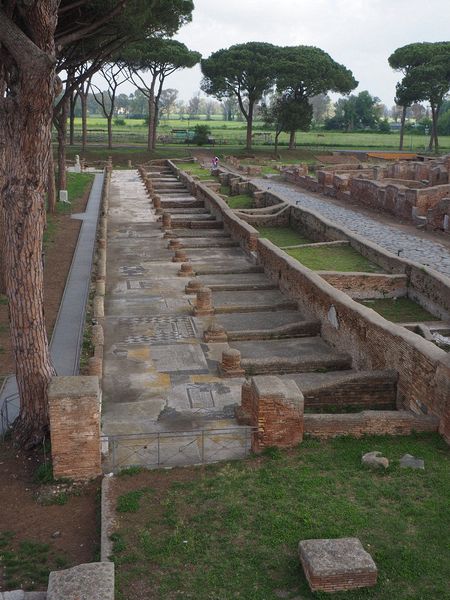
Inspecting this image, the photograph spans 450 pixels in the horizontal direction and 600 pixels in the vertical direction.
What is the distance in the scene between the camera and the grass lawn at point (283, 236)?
22.1 meters

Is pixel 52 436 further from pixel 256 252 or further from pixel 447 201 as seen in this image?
pixel 447 201

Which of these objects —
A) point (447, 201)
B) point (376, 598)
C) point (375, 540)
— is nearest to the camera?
point (376, 598)

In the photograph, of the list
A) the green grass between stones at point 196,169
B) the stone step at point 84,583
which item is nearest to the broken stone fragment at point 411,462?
the stone step at point 84,583

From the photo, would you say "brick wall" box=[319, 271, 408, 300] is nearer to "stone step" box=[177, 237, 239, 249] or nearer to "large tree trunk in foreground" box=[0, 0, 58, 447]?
"stone step" box=[177, 237, 239, 249]

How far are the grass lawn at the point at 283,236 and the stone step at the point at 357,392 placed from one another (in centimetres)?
1231

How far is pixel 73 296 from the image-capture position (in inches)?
603

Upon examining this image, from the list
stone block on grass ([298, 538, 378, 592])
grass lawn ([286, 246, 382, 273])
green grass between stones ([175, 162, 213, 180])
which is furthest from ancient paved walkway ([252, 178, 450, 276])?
stone block on grass ([298, 538, 378, 592])

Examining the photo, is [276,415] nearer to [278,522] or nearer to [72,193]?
[278,522]

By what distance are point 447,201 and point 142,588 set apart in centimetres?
2010

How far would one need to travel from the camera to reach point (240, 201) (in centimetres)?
3177

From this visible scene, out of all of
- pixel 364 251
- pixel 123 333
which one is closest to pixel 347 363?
pixel 123 333

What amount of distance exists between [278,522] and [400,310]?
8.81 m

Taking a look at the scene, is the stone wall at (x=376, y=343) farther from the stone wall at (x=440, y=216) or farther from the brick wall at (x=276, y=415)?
the stone wall at (x=440, y=216)

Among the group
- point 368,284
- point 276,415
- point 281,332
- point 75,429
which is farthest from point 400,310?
point 75,429
